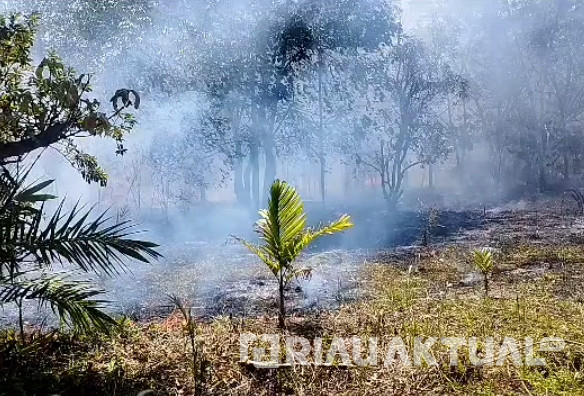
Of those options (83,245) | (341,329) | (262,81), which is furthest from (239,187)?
(83,245)

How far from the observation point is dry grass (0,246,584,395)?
2.51 m

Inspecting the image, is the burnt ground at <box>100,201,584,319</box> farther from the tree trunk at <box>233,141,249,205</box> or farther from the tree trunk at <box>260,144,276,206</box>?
the tree trunk at <box>233,141,249,205</box>

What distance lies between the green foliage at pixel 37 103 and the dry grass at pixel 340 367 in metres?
1.43

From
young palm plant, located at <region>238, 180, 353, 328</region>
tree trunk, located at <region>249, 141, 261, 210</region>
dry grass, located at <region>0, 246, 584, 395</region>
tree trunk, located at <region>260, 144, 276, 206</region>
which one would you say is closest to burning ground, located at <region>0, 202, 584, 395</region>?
dry grass, located at <region>0, 246, 584, 395</region>

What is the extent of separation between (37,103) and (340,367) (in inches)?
118

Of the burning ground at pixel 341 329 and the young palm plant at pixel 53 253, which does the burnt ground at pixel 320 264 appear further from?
the young palm plant at pixel 53 253

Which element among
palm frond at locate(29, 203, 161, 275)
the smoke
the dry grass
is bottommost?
the dry grass

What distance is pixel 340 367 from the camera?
9.08 ft

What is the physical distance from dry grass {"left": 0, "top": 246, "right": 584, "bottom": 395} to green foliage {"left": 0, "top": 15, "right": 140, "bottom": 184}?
4.68 ft

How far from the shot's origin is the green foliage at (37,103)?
3.47m

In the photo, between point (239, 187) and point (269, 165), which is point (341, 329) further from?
point (239, 187)

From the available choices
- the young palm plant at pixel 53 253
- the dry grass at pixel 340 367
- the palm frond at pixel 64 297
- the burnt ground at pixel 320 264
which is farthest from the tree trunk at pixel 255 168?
the palm frond at pixel 64 297

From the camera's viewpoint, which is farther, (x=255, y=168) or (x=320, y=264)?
(x=255, y=168)

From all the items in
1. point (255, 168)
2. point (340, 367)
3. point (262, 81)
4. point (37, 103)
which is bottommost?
point (340, 367)
